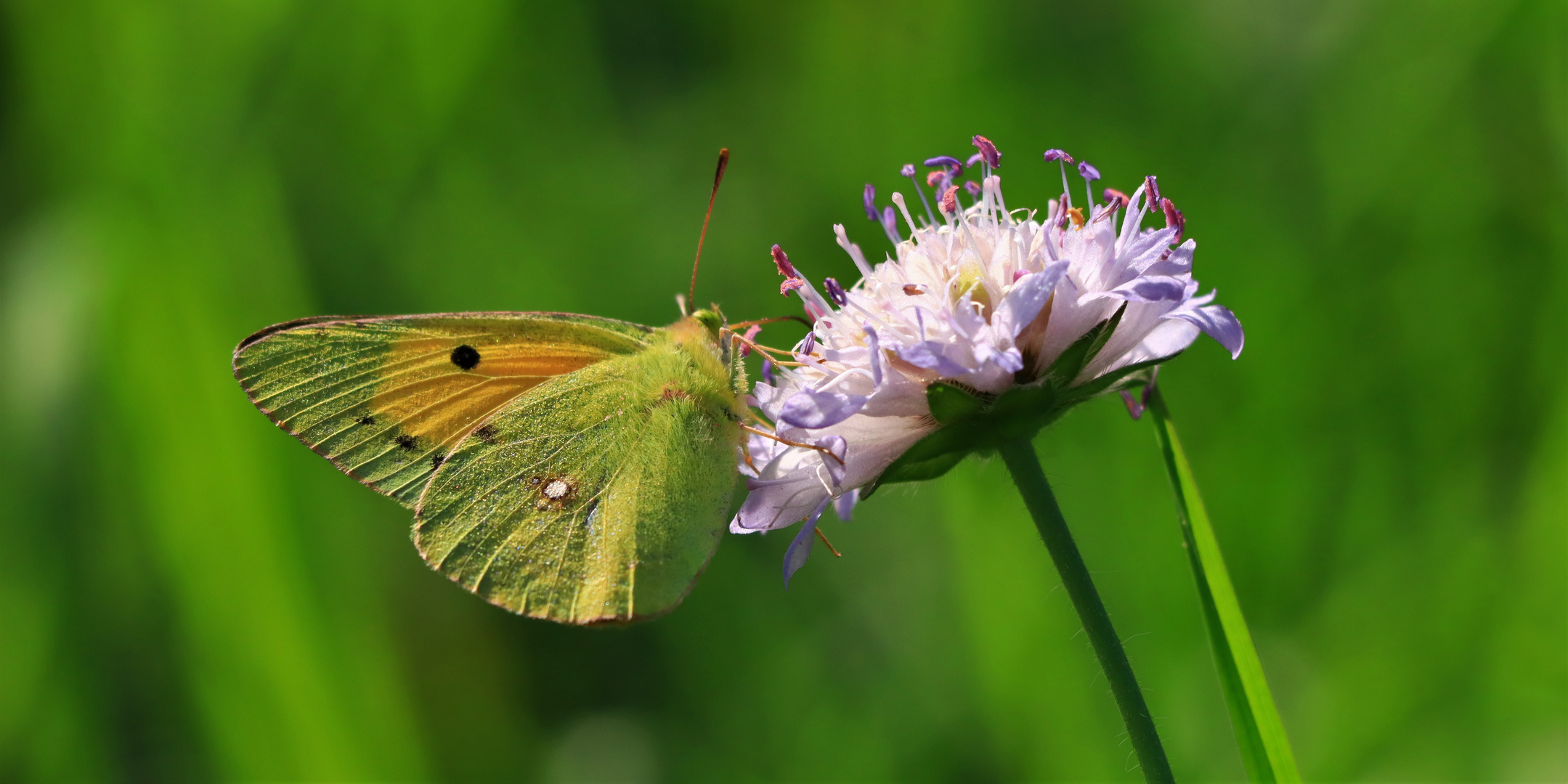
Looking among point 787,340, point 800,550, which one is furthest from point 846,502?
point 787,340

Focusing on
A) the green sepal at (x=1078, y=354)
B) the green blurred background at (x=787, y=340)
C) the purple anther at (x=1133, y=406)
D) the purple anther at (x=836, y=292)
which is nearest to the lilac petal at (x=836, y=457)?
the purple anther at (x=836, y=292)

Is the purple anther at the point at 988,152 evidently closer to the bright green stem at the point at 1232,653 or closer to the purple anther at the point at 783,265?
the purple anther at the point at 783,265

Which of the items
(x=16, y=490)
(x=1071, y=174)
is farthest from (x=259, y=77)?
(x=1071, y=174)

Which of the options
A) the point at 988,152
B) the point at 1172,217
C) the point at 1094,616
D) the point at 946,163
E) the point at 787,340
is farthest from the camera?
the point at 787,340

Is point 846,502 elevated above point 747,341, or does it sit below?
below

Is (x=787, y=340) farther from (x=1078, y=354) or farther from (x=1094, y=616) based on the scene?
(x=1094, y=616)

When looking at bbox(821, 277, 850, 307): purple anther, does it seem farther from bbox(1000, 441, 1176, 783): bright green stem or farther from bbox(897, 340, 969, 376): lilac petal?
bbox(1000, 441, 1176, 783): bright green stem

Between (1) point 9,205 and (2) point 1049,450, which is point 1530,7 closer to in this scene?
(2) point 1049,450
